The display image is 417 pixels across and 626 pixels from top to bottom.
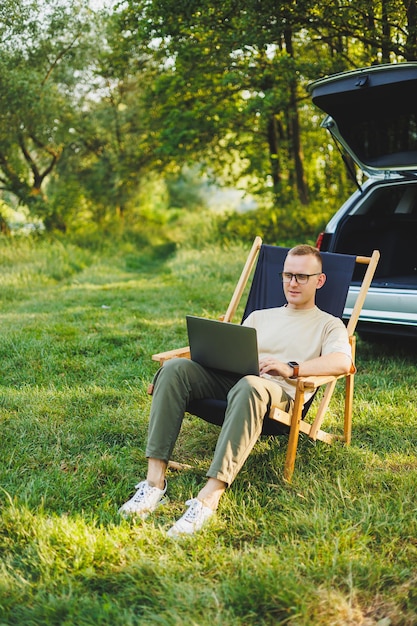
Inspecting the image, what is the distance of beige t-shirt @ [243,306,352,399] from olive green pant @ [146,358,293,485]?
285mm

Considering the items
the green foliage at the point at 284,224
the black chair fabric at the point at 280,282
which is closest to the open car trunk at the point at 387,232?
the black chair fabric at the point at 280,282

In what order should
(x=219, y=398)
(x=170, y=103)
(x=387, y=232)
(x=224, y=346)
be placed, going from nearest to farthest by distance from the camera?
(x=224, y=346) < (x=219, y=398) < (x=387, y=232) < (x=170, y=103)

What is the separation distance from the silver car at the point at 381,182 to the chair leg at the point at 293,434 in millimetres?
2130

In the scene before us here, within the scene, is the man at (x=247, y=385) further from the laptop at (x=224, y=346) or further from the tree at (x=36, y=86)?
the tree at (x=36, y=86)

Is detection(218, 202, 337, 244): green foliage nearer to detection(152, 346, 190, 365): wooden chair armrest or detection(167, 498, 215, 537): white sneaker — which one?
detection(152, 346, 190, 365): wooden chair armrest

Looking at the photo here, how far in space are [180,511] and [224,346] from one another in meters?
0.88

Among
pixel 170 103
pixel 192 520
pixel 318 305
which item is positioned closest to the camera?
pixel 192 520

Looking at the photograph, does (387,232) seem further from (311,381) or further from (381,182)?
(311,381)

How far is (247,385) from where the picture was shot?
306cm

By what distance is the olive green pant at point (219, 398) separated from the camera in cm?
295

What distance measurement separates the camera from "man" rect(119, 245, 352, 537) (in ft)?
9.62

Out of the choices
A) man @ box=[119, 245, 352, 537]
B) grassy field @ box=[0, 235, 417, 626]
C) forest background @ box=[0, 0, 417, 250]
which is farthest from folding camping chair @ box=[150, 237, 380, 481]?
forest background @ box=[0, 0, 417, 250]

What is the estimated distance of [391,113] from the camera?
5.32 m

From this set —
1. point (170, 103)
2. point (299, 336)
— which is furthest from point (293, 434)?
point (170, 103)
